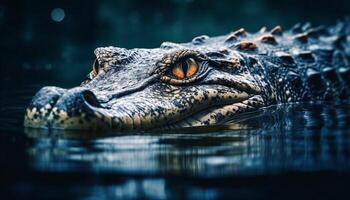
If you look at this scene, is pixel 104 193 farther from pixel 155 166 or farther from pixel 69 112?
pixel 69 112

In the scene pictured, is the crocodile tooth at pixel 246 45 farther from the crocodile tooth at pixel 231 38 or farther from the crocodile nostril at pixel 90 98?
the crocodile nostril at pixel 90 98

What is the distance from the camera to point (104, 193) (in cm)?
244

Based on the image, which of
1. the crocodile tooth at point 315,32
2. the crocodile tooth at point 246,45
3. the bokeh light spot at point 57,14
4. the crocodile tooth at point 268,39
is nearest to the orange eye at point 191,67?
the crocodile tooth at point 246,45

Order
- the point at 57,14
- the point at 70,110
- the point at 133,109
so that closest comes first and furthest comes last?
the point at 70,110, the point at 133,109, the point at 57,14

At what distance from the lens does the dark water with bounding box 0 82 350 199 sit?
247 cm

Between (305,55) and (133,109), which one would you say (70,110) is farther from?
(305,55)

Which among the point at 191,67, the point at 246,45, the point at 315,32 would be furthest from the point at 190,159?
the point at 315,32

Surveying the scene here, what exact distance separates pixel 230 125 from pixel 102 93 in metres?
1.02

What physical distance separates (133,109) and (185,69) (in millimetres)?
1051

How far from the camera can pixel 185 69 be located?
4949mm

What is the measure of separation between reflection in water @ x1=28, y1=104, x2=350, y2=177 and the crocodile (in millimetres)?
191

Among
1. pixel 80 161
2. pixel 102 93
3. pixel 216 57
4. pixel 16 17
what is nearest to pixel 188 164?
pixel 80 161

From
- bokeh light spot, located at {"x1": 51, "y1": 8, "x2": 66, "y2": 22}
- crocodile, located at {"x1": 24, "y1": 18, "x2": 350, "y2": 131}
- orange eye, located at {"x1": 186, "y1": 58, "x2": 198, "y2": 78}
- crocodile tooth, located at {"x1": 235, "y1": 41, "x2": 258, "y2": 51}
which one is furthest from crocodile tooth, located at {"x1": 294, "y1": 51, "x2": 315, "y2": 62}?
bokeh light spot, located at {"x1": 51, "y1": 8, "x2": 66, "y2": 22}

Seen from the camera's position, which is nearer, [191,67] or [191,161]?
[191,161]
